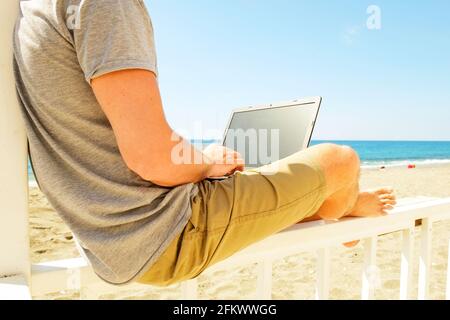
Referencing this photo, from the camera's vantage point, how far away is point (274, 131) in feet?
4.48

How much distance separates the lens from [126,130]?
0.67 m

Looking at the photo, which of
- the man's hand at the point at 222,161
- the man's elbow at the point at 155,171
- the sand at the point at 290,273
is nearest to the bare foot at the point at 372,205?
the man's hand at the point at 222,161

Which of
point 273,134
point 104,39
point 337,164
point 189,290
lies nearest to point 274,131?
point 273,134

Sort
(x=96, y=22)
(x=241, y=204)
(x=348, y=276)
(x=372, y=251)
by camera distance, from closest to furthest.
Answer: (x=96, y=22)
(x=241, y=204)
(x=372, y=251)
(x=348, y=276)

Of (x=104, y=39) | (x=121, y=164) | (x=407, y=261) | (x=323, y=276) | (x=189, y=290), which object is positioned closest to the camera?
(x=104, y=39)

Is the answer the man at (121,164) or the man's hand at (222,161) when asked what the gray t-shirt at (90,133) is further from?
the man's hand at (222,161)

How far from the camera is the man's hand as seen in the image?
96 cm

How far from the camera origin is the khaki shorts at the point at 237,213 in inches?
31.8

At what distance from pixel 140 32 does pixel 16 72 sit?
0.28 metres

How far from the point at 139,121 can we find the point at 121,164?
144 millimetres

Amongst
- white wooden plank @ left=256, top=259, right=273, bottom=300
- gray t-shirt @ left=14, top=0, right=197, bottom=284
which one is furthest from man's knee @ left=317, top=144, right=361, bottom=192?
gray t-shirt @ left=14, top=0, right=197, bottom=284

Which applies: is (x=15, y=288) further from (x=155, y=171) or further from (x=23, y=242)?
(x=155, y=171)
